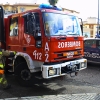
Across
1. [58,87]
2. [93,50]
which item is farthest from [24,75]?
[93,50]

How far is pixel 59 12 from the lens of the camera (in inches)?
223

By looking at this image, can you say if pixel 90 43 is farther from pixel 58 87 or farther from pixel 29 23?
pixel 29 23

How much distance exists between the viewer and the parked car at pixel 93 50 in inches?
360

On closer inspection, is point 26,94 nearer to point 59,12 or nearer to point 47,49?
point 47,49

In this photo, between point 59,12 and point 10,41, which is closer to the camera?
point 59,12

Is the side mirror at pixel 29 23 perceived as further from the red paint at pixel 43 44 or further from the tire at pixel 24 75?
the tire at pixel 24 75

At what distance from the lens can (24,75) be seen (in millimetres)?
5934

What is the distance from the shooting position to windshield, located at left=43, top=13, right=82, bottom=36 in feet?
17.2

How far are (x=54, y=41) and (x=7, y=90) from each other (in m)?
2.19

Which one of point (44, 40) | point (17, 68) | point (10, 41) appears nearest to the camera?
point (44, 40)

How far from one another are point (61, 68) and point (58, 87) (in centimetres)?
96

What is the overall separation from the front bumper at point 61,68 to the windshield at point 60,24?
93cm

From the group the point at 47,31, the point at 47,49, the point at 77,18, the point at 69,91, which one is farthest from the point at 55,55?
the point at 77,18

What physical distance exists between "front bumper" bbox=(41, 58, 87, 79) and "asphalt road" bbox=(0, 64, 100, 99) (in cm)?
65
